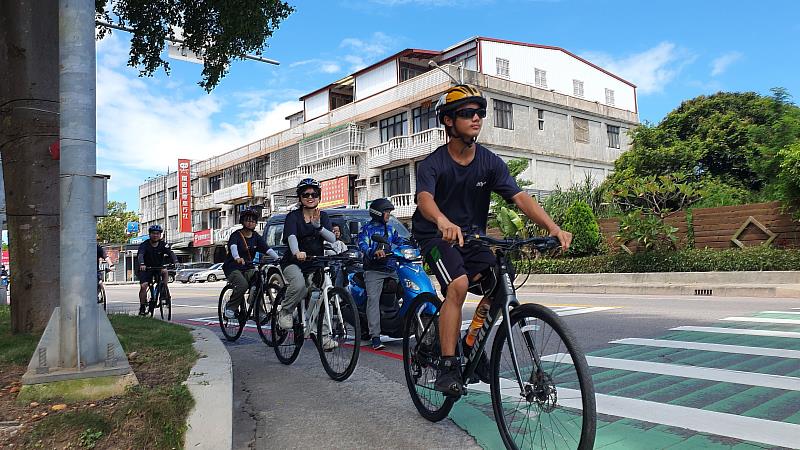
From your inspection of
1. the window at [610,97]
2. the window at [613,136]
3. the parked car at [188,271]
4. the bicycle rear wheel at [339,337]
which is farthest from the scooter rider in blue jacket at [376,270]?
the parked car at [188,271]

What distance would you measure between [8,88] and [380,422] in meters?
5.02

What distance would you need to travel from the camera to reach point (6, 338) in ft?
19.7

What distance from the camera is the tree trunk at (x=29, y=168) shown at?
6.04 metres

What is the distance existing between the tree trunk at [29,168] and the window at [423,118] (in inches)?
1050

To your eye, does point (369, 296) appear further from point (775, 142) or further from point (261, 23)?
point (775, 142)

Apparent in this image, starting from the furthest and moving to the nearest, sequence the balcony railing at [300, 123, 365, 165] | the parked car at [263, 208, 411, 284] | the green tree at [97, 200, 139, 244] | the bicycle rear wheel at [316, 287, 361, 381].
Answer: the green tree at [97, 200, 139, 244], the balcony railing at [300, 123, 365, 165], the parked car at [263, 208, 411, 284], the bicycle rear wheel at [316, 287, 361, 381]

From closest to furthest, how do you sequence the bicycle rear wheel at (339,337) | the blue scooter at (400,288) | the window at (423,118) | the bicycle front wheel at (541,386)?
1. the bicycle front wheel at (541,386)
2. the bicycle rear wheel at (339,337)
3. the blue scooter at (400,288)
4. the window at (423,118)

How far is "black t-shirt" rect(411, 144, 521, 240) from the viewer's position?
13.2 feet

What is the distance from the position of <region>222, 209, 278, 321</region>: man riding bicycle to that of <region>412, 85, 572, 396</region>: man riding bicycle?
4.99 m

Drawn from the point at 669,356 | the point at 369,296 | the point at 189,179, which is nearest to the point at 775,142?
the point at 669,356

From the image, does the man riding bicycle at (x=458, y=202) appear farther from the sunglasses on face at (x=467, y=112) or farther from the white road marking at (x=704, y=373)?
the white road marking at (x=704, y=373)

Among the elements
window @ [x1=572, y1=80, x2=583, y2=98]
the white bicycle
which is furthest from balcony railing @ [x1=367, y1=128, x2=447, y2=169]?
the white bicycle

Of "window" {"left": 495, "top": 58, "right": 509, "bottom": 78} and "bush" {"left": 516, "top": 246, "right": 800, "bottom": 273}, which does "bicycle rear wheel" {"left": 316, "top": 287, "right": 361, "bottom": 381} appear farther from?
"window" {"left": 495, "top": 58, "right": 509, "bottom": 78}

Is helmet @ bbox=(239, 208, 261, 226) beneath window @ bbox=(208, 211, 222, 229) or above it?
beneath
